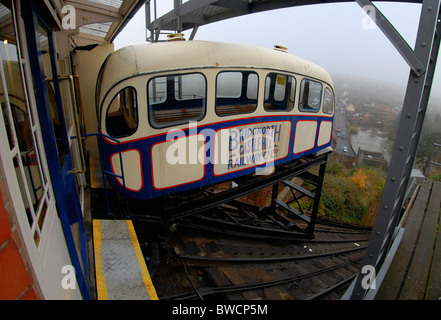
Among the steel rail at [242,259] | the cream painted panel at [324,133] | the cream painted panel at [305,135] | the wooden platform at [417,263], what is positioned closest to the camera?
the wooden platform at [417,263]

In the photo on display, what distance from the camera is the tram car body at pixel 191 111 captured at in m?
3.64

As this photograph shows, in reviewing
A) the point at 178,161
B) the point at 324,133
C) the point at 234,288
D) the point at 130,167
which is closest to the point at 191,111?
the point at 178,161

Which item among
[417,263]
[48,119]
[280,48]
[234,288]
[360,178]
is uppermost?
[280,48]

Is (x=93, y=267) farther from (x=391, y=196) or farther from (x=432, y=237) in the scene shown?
(x=432, y=237)

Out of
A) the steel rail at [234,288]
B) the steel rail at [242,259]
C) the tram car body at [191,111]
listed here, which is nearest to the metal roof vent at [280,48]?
A: the tram car body at [191,111]

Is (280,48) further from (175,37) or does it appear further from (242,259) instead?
(242,259)

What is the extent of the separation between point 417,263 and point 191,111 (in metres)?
3.56

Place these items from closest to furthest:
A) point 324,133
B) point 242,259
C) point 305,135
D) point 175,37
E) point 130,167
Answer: point 130,167 < point 175,37 < point 242,259 < point 305,135 < point 324,133

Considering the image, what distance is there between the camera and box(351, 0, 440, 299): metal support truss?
1963 millimetres

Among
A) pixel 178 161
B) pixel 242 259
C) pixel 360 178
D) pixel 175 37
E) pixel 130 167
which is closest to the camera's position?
pixel 130 167

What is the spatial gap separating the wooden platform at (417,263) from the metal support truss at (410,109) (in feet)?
1.06

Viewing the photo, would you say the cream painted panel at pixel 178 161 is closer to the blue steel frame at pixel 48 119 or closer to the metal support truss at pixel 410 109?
the blue steel frame at pixel 48 119

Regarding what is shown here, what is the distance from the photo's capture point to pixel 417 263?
2732 millimetres
